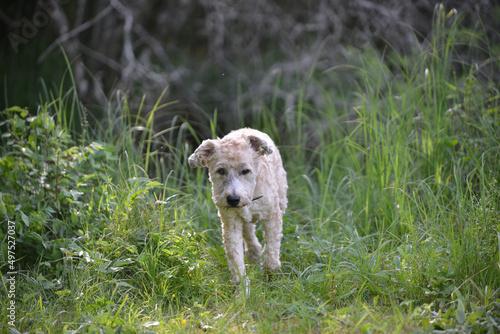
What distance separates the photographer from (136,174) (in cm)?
468

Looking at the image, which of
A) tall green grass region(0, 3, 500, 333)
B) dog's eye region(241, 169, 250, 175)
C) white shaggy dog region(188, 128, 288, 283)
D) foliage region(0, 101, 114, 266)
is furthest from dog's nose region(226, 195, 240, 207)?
foliage region(0, 101, 114, 266)

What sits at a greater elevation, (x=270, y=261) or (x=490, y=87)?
(x=490, y=87)

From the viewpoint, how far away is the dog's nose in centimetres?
374

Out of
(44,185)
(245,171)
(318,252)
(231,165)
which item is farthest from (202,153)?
(44,185)

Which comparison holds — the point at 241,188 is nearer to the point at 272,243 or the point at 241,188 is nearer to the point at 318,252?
the point at 272,243

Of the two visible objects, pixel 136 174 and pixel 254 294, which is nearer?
pixel 254 294

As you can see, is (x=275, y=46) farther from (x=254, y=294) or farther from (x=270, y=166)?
(x=254, y=294)

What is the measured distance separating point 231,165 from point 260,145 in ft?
1.15

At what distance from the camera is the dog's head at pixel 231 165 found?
3.80 metres

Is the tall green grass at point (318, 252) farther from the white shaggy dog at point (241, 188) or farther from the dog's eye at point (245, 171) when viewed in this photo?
the dog's eye at point (245, 171)

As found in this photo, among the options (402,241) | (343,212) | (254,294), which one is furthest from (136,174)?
(402,241)

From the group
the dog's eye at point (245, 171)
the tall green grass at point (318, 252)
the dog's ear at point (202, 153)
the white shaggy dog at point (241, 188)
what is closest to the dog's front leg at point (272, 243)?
the white shaggy dog at point (241, 188)

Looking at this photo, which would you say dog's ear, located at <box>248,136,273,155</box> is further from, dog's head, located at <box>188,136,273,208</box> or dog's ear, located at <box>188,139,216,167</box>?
dog's ear, located at <box>188,139,216,167</box>

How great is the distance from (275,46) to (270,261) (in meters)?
5.69
